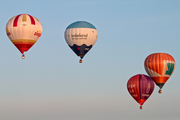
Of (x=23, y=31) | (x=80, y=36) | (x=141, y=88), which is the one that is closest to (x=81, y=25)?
(x=80, y=36)

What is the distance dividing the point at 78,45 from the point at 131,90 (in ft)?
36.6

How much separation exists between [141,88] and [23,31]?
18.0m

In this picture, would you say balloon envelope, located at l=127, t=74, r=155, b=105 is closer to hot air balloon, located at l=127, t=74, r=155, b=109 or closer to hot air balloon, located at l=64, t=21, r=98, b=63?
hot air balloon, located at l=127, t=74, r=155, b=109

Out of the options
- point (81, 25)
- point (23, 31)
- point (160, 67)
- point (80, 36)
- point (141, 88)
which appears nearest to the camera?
point (23, 31)

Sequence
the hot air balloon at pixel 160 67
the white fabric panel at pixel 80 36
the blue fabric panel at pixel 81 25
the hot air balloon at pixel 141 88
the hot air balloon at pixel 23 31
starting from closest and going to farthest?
the hot air balloon at pixel 23 31 → the white fabric panel at pixel 80 36 → the blue fabric panel at pixel 81 25 → the hot air balloon at pixel 160 67 → the hot air balloon at pixel 141 88

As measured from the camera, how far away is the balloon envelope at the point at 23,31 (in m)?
56.4

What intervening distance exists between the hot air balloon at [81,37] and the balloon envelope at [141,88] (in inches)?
376

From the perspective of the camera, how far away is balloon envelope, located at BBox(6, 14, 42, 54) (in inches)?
2221

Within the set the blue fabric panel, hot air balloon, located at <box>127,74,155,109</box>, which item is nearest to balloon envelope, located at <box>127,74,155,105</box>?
hot air balloon, located at <box>127,74,155,109</box>

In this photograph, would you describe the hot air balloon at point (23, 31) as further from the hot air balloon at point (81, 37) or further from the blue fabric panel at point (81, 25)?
the blue fabric panel at point (81, 25)

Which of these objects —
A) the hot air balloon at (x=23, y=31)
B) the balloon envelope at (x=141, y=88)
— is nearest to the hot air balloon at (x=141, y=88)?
the balloon envelope at (x=141, y=88)

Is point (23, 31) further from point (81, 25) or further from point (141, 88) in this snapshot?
point (141, 88)

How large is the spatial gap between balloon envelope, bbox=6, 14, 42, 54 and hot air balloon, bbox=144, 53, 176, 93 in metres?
14.6

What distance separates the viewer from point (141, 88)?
213 feet
